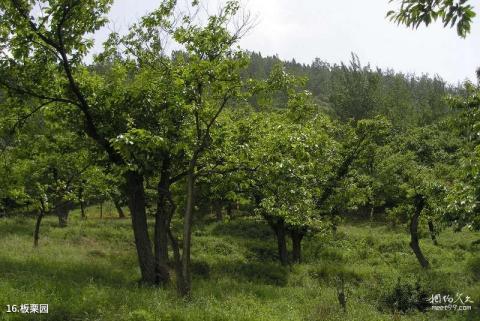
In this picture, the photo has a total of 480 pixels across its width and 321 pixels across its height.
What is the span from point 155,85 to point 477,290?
1685cm

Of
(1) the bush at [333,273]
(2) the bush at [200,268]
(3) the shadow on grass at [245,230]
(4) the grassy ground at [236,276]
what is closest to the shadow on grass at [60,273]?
(4) the grassy ground at [236,276]

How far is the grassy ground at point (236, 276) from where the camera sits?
425 inches

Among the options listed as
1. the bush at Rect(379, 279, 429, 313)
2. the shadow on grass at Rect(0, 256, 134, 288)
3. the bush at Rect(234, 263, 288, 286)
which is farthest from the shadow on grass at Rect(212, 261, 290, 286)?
the shadow on grass at Rect(0, 256, 134, 288)

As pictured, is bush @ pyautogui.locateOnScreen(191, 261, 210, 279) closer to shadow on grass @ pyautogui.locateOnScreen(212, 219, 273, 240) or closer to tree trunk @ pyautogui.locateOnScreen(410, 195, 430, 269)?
shadow on grass @ pyautogui.locateOnScreen(212, 219, 273, 240)

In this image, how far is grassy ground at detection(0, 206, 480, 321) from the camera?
35.4ft

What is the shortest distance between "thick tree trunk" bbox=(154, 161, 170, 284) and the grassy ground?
129 cm

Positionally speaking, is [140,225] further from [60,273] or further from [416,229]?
[416,229]

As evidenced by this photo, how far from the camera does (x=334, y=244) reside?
95.5 feet

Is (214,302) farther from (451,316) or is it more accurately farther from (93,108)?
(451,316)

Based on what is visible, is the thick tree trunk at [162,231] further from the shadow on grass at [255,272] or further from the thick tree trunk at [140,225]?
the shadow on grass at [255,272]

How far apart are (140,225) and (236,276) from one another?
9.63 metres

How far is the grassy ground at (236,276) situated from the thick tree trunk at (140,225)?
101 centimetres

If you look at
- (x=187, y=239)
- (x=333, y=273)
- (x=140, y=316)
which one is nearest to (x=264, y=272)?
(x=333, y=273)

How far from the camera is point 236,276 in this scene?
930 inches
